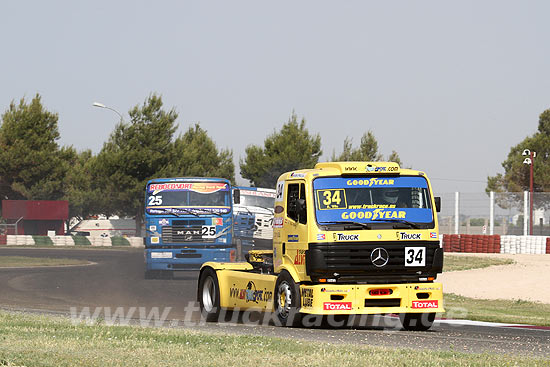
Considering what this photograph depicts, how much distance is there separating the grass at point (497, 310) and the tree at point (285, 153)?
155 feet

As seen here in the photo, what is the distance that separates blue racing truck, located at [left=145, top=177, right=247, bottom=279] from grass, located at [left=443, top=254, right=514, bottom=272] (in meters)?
12.1

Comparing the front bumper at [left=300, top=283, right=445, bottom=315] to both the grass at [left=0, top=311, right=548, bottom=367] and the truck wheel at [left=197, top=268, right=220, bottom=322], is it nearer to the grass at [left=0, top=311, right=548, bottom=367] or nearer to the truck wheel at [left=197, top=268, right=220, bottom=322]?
the grass at [left=0, top=311, right=548, bottom=367]

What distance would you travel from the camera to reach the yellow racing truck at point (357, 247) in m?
13.5

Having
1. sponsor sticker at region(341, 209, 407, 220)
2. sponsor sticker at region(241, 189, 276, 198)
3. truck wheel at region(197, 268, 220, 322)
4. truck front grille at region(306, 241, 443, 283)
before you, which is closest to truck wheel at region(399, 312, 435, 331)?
truck front grille at region(306, 241, 443, 283)

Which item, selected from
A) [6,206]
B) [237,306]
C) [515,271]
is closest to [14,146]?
[6,206]

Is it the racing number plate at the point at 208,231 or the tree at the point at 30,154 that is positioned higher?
the tree at the point at 30,154

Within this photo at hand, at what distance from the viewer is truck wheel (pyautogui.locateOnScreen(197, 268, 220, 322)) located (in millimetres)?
16172

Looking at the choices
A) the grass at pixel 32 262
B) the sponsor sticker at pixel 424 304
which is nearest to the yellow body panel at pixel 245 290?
the sponsor sticker at pixel 424 304

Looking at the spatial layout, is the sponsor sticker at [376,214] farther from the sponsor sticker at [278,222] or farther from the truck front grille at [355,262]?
the sponsor sticker at [278,222]

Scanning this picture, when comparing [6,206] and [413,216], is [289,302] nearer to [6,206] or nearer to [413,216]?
[413,216]

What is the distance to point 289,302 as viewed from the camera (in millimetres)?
14016

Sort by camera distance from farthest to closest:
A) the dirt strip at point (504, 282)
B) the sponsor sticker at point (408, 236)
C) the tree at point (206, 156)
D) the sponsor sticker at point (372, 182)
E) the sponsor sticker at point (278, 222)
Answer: the tree at point (206, 156) < the dirt strip at point (504, 282) < the sponsor sticker at point (278, 222) < the sponsor sticker at point (372, 182) < the sponsor sticker at point (408, 236)

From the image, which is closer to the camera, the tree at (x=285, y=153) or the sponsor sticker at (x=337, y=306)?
the sponsor sticker at (x=337, y=306)

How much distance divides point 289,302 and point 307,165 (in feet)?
186
